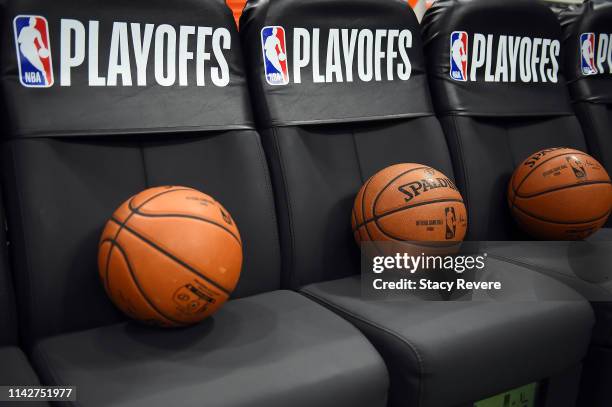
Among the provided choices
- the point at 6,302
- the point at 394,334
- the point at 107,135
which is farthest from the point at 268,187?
the point at 6,302

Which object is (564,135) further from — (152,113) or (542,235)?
(152,113)

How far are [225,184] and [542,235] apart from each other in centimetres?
102

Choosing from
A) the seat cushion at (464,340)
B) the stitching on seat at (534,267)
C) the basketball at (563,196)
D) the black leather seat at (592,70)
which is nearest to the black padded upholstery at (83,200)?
the seat cushion at (464,340)

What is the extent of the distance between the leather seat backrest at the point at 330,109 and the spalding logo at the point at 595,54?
90cm

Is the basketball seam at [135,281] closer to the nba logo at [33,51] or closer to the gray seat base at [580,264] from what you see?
the nba logo at [33,51]

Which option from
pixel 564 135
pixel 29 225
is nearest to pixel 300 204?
pixel 29 225

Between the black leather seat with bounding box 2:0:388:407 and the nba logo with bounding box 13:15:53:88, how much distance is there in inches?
0.7

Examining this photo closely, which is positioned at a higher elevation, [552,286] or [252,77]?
[252,77]

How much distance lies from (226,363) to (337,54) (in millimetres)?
1008

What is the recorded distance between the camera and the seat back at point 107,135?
115 centimetres

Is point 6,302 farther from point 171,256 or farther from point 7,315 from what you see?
point 171,256

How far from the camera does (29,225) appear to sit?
1.13 meters

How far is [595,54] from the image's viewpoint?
220 cm

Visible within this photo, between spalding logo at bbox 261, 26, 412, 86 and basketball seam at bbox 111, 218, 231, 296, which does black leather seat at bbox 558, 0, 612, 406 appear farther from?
basketball seam at bbox 111, 218, 231, 296
